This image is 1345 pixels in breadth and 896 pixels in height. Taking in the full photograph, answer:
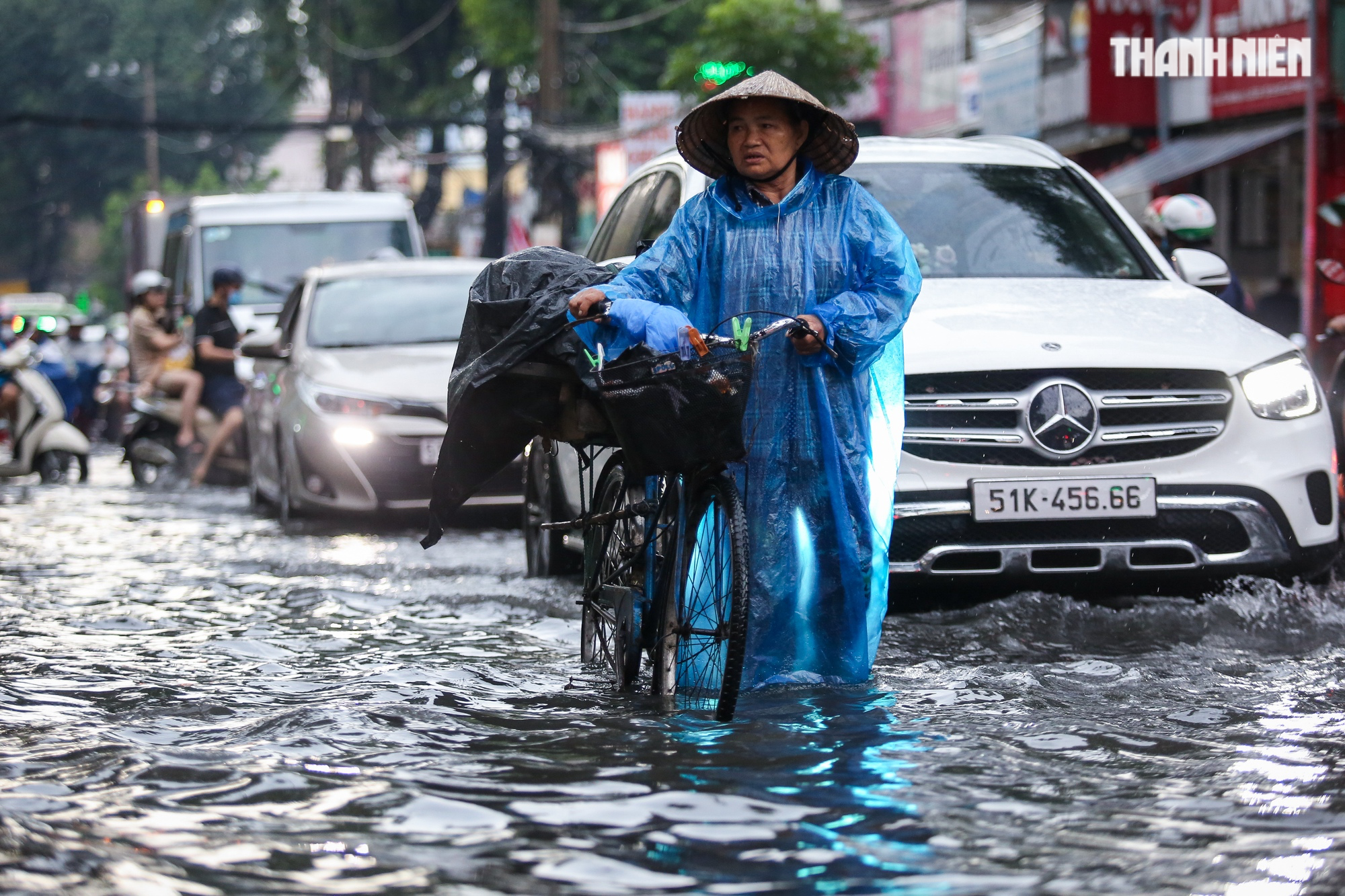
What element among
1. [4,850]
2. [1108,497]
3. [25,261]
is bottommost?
[4,850]

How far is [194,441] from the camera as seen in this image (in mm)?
16875

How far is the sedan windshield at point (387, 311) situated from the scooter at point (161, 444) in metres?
4.56

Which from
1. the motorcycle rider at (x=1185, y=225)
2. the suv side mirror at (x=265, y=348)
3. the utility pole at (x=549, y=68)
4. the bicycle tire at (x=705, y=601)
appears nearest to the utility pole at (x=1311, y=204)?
the motorcycle rider at (x=1185, y=225)

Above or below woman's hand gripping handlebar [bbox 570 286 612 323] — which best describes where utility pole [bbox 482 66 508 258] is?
above

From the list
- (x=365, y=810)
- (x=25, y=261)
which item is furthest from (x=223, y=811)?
(x=25, y=261)

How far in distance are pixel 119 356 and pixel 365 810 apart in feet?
100

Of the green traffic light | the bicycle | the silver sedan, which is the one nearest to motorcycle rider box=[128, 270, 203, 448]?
the silver sedan

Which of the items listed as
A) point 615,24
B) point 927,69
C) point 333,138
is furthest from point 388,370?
point 333,138

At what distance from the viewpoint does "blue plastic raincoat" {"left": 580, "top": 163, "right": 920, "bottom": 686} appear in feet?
17.4

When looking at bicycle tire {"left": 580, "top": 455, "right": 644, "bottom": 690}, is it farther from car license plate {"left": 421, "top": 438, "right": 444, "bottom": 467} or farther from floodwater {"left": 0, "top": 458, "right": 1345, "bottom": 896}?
car license plate {"left": 421, "top": 438, "right": 444, "bottom": 467}

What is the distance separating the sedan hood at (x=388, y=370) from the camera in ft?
36.9

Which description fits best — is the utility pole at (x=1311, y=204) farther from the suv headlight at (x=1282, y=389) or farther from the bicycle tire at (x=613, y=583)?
the bicycle tire at (x=613, y=583)

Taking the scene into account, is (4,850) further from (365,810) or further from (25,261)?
(25,261)

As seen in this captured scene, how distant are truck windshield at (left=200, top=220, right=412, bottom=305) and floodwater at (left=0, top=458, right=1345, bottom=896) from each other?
39.5 ft
